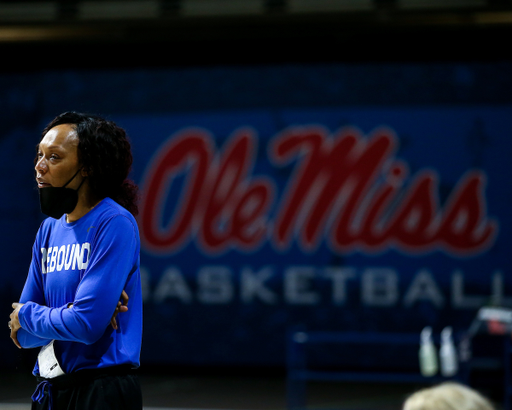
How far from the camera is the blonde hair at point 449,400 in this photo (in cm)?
113

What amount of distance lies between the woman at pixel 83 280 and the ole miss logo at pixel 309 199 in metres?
5.86

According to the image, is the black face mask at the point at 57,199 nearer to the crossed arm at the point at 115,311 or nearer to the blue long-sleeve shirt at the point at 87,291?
the blue long-sleeve shirt at the point at 87,291

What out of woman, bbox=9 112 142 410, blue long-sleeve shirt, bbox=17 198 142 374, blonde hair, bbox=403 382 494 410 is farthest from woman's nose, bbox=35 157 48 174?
blonde hair, bbox=403 382 494 410

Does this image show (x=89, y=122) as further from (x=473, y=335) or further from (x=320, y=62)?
(x=320, y=62)

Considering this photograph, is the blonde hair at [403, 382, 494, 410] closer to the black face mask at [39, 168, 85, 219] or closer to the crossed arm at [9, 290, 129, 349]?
the crossed arm at [9, 290, 129, 349]

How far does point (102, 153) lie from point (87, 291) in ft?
1.30

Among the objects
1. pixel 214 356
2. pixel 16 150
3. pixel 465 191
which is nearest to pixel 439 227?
pixel 465 191

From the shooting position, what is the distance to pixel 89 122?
192 centimetres

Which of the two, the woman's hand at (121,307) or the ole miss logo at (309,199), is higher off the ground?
the ole miss logo at (309,199)

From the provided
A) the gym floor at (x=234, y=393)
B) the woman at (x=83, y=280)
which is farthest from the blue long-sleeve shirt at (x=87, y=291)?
the gym floor at (x=234, y=393)

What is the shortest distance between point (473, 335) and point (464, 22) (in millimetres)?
3397

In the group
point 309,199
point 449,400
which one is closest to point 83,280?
point 449,400

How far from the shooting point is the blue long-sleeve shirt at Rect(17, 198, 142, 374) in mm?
1744

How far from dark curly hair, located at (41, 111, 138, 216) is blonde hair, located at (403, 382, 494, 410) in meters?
1.10
